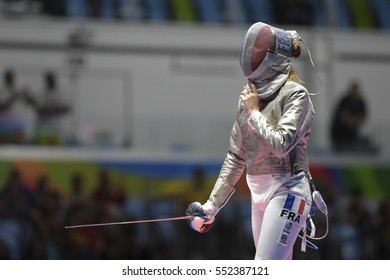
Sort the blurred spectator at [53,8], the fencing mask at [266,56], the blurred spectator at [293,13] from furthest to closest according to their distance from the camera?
A: the blurred spectator at [293,13]
the blurred spectator at [53,8]
the fencing mask at [266,56]

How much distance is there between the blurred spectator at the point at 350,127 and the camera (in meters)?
14.1

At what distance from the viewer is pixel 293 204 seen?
16.6ft

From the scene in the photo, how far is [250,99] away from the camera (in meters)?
5.12

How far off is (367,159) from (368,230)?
1.25 m

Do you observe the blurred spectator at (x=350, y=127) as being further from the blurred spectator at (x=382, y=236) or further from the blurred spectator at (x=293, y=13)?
the blurred spectator at (x=293, y=13)

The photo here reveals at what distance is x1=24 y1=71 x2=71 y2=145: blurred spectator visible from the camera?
43.8ft

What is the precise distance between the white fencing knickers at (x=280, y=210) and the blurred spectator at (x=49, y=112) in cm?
855

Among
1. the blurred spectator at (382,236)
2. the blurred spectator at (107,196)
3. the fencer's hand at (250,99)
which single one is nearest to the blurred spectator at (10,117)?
the blurred spectator at (107,196)

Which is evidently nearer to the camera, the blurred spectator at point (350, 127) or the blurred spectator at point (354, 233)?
the blurred spectator at point (354, 233)

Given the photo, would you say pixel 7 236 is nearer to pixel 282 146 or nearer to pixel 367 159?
pixel 367 159

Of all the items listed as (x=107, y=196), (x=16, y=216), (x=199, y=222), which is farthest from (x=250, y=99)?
(x=107, y=196)

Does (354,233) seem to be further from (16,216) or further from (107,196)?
(16,216)

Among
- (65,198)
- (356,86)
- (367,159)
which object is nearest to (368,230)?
(367,159)

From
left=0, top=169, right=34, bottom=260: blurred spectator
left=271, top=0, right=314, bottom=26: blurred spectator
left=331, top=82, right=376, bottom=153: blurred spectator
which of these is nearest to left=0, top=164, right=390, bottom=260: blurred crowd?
left=0, top=169, right=34, bottom=260: blurred spectator
